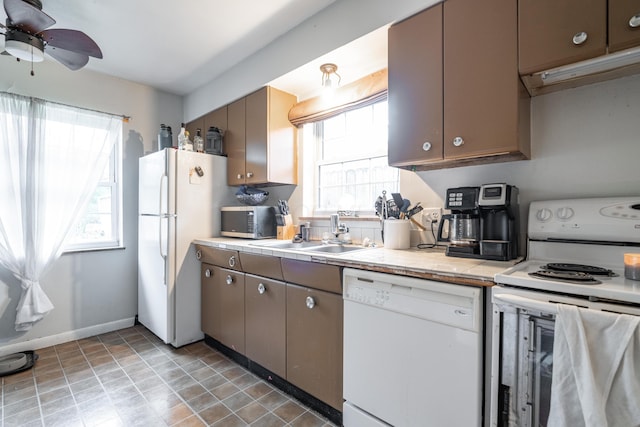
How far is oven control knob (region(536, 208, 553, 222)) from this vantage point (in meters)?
1.40

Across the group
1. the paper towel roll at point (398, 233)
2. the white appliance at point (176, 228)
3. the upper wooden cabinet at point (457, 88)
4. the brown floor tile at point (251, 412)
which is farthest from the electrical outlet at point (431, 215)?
the white appliance at point (176, 228)

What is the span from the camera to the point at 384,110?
2.21m

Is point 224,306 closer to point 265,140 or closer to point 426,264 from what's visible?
point 265,140

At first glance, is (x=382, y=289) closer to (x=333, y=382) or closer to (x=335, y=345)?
(x=335, y=345)

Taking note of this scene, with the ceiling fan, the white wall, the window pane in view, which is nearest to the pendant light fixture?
the window pane

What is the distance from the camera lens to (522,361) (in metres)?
1.03

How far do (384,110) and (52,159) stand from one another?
287cm

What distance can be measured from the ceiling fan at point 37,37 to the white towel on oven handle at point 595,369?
2.72 m

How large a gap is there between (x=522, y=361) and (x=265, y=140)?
224 cm

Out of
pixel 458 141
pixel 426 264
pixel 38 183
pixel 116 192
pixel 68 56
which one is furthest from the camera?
pixel 116 192

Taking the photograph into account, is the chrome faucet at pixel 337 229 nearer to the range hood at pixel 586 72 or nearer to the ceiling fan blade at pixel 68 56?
the range hood at pixel 586 72

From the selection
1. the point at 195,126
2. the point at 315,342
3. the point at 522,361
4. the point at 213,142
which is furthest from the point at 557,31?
the point at 195,126

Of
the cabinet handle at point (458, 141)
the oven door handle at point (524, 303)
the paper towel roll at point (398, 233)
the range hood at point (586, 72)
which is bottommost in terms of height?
the oven door handle at point (524, 303)

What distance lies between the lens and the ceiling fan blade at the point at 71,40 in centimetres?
176
